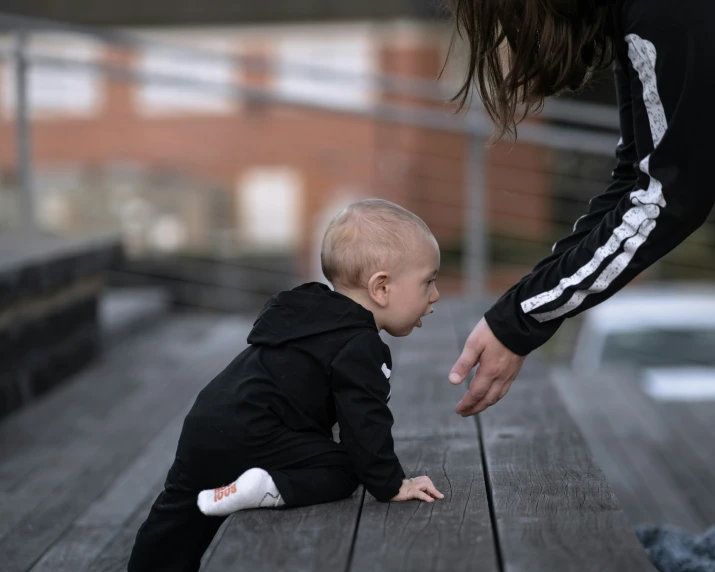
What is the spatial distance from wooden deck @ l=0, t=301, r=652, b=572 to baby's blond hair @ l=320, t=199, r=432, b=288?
385 mm

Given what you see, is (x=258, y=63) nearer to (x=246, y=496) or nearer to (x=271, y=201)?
(x=246, y=496)

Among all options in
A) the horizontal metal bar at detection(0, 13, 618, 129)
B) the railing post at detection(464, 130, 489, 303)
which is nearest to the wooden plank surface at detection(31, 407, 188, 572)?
the horizontal metal bar at detection(0, 13, 618, 129)

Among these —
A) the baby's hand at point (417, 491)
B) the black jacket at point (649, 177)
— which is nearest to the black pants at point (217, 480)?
the baby's hand at point (417, 491)

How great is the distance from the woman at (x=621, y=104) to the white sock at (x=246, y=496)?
0.36 m

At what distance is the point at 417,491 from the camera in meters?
1.63

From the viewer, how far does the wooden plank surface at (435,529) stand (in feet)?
4.42

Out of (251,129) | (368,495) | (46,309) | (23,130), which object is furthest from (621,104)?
(251,129)

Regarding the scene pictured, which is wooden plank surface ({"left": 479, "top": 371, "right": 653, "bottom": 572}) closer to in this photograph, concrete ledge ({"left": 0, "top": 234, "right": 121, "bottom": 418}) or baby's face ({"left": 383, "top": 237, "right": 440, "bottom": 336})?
baby's face ({"left": 383, "top": 237, "right": 440, "bottom": 336})

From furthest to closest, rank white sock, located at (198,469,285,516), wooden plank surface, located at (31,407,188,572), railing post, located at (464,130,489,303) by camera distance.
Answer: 1. railing post, located at (464,130,489,303)
2. wooden plank surface, located at (31,407,188,572)
3. white sock, located at (198,469,285,516)

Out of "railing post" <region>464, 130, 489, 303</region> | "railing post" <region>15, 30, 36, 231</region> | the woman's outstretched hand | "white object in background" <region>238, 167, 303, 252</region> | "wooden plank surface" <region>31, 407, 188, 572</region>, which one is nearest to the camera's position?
the woman's outstretched hand

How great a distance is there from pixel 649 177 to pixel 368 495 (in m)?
0.69

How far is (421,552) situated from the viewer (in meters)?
1.38

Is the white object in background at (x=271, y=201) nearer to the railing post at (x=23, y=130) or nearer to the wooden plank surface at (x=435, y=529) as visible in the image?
the railing post at (x=23, y=130)

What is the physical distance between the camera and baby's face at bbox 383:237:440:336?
1.75m
